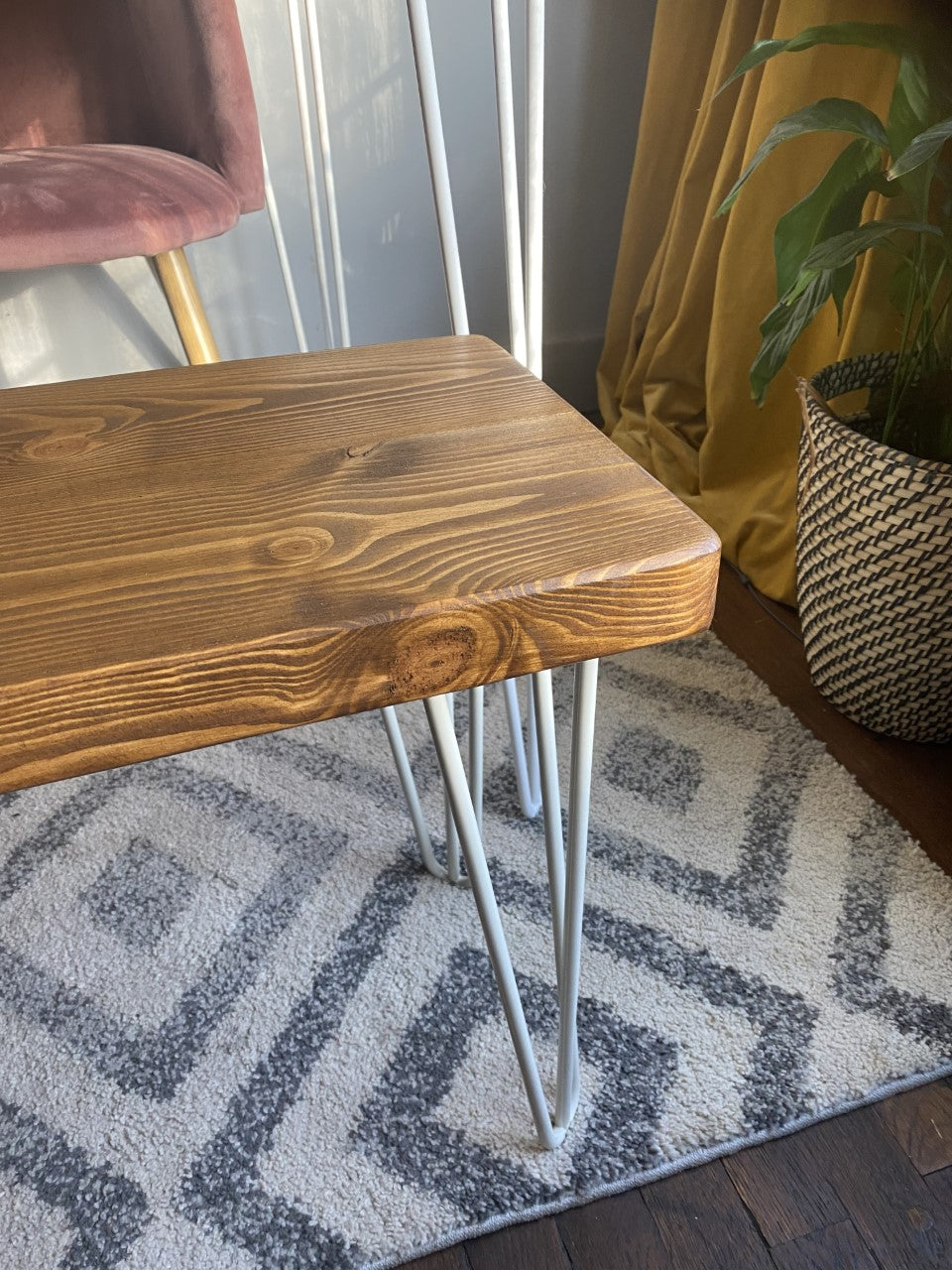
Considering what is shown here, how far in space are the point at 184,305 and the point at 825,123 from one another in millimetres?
658

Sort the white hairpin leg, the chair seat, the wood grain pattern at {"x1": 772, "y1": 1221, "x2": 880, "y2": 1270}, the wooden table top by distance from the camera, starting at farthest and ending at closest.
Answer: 1. the chair seat
2. the wood grain pattern at {"x1": 772, "y1": 1221, "x2": 880, "y2": 1270}
3. the white hairpin leg
4. the wooden table top

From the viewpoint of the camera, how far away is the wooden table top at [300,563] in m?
0.28

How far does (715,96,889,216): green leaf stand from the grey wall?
0.78 metres

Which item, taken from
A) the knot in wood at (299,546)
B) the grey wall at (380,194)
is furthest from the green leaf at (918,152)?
the grey wall at (380,194)

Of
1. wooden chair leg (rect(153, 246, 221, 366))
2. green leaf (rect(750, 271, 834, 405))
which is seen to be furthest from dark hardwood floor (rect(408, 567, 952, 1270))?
wooden chair leg (rect(153, 246, 221, 366))

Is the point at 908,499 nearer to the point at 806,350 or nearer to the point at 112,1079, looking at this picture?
the point at 806,350

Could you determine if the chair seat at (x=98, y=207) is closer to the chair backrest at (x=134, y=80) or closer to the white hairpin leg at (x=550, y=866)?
the chair backrest at (x=134, y=80)

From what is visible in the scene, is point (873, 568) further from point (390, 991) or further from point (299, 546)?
point (299, 546)

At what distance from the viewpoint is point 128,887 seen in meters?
0.86

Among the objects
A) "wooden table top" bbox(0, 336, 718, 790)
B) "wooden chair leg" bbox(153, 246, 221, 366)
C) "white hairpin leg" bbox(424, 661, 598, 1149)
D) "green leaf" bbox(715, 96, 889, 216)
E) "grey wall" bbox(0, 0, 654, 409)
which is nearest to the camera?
"wooden table top" bbox(0, 336, 718, 790)

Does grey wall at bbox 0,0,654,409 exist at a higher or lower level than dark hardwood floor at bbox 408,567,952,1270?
higher

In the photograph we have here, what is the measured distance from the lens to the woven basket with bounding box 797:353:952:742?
2.69 ft

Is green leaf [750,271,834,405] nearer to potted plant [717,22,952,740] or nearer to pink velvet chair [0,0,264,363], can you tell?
potted plant [717,22,952,740]

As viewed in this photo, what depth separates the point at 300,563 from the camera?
12.7 inches
